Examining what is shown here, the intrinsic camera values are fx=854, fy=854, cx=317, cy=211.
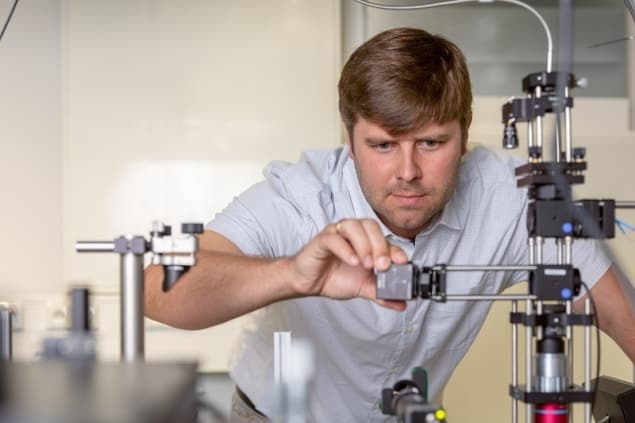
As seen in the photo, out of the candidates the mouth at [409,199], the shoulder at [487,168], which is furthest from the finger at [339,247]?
the shoulder at [487,168]

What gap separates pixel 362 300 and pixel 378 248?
0.55 meters

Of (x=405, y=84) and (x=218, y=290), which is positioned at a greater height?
(x=405, y=84)

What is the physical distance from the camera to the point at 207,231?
4.64ft

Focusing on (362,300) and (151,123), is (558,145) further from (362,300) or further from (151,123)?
(151,123)

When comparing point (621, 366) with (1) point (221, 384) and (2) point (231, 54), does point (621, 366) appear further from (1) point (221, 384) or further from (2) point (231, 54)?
(2) point (231, 54)

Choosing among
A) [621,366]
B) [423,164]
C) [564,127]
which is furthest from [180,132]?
[564,127]

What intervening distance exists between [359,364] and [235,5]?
48.4 inches

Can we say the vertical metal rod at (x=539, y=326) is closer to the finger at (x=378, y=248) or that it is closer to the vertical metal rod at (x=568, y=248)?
the vertical metal rod at (x=568, y=248)

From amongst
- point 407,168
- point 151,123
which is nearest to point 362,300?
point 407,168

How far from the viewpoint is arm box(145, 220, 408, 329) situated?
98 cm

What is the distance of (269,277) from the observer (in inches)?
45.3

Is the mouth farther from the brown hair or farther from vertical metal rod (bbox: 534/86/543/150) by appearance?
vertical metal rod (bbox: 534/86/543/150)

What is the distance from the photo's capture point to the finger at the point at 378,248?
0.94 meters

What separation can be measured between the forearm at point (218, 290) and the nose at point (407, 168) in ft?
0.85
